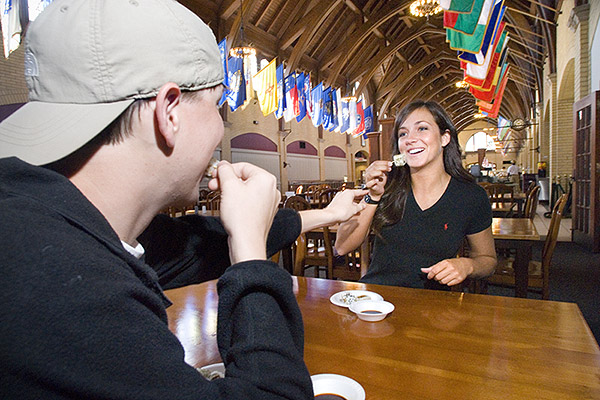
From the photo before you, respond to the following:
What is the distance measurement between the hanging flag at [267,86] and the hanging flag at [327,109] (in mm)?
3636

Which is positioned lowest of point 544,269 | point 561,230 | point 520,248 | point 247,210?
point 561,230

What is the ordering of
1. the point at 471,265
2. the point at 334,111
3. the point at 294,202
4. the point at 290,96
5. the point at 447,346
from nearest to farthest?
the point at 447,346, the point at 471,265, the point at 294,202, the point at 290,96, the point at 334,111

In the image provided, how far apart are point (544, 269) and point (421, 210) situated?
155 centimetres

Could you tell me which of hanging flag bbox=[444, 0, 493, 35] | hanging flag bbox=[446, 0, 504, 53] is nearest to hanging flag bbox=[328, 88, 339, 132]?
hanging flag bbox=[446, 0, 504, 53]

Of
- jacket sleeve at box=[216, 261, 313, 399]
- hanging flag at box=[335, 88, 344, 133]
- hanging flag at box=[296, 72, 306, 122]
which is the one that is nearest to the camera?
jacket sleeve at box=[216, 261, 313, 399]

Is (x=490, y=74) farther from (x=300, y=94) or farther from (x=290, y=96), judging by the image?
(x=290, y=96)

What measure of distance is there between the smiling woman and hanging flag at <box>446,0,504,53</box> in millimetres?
4805

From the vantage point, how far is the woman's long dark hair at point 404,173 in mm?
2057

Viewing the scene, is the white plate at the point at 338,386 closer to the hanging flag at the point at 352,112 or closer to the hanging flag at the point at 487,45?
the hanging flag at the point at 487,45

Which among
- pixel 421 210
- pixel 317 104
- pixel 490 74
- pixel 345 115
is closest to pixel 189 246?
pixel 421 210

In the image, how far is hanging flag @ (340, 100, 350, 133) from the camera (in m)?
14.8

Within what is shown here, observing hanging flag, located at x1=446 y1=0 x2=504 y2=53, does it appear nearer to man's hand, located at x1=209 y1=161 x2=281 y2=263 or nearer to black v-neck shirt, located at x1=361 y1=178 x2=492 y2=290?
black v-neck shirt, located at x1=361 y1=178 x2=492 y2=290

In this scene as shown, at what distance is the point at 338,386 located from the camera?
791 mm

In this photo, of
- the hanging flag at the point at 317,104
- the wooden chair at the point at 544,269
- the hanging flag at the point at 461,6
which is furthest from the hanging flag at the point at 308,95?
the wooden chair at the point at 544,269
